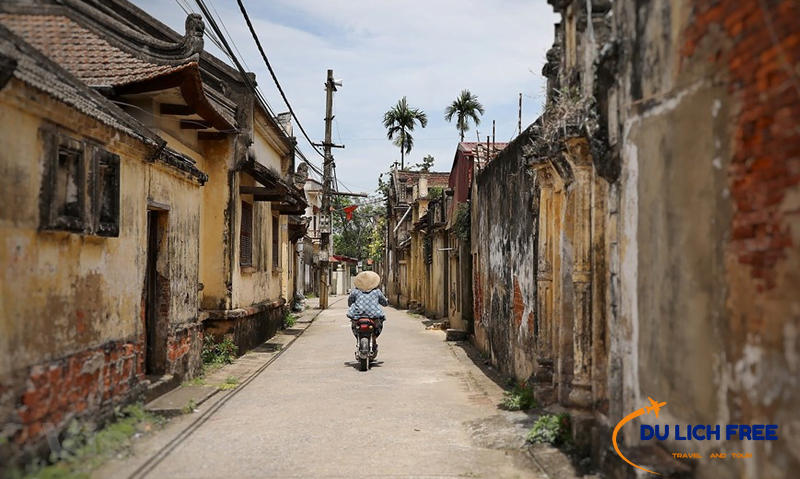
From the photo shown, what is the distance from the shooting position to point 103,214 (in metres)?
7.34

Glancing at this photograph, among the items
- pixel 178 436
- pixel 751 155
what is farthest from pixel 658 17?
pixel 178 436

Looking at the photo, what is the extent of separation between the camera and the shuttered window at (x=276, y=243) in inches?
789

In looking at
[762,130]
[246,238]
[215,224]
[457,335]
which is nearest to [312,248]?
[457,335]

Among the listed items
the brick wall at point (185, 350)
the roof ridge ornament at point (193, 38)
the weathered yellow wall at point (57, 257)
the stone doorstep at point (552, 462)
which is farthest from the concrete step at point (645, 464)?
the roof ridge ornament at point (193, 38)

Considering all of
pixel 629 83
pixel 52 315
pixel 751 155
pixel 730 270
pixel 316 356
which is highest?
pixel 629 83

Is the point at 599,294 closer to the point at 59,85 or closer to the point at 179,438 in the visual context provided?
the point at 179,438

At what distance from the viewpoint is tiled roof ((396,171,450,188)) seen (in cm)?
4147

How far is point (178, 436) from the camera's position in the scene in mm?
7441

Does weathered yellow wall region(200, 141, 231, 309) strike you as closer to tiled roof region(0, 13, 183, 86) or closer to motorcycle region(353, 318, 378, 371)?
motorcycle region(353, 318, 378, 371)

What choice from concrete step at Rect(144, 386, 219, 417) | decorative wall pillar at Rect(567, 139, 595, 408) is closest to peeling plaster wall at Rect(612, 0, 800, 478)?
decorative wall pillar at Rect(567, 139, 595, 408)

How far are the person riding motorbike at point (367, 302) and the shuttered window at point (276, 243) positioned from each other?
22.5ft

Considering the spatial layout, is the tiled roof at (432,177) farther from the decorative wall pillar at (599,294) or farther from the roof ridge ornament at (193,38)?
the decorative wall pillar at (599,294)

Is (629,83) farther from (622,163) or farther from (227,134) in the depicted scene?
(227,134)

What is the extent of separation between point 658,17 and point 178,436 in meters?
5.90
